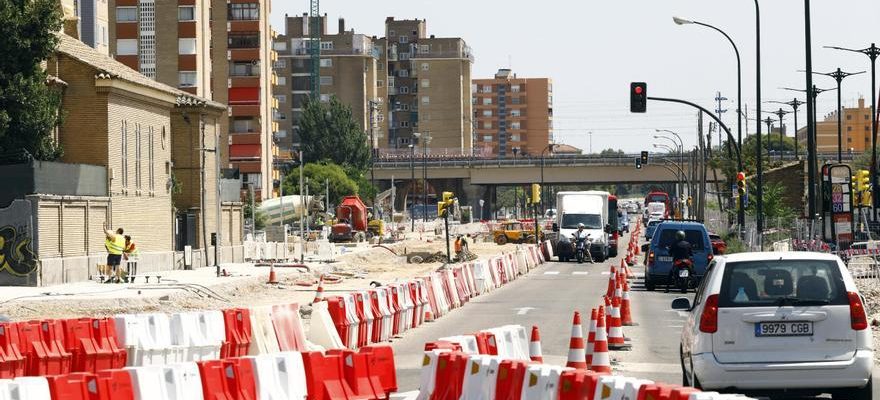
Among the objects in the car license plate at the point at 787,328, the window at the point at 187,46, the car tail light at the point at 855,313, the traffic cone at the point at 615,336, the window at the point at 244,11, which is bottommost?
the traffic cone at the point at 615,336

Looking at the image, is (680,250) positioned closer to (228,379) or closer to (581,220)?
(228,379)

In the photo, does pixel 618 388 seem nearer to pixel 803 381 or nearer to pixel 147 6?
pixel 803 381

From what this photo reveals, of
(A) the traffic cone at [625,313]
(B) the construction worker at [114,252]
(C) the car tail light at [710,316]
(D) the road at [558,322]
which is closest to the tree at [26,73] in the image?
(B) the construction worker at [114,252]

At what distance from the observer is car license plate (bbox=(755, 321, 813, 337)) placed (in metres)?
13.1

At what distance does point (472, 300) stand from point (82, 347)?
59.4 ft

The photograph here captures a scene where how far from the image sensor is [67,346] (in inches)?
699

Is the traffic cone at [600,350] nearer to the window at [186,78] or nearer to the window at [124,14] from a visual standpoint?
the window at [186,78]

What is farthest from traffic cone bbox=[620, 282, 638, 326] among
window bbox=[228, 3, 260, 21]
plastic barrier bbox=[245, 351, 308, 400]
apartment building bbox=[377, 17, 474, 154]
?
apartment building bbox=[377, 17, 474, 154]

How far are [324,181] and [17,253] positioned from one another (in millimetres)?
83420

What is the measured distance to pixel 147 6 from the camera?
309 ft

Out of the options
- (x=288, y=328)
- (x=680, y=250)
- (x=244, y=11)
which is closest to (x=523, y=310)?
(x=680, y=250)

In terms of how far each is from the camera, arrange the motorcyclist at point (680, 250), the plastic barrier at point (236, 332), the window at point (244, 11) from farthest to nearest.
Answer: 1. the window at point (244, 11)
2. the motorcyclist at point (680, 250)
3. the plastic barrier at point (236, 332)

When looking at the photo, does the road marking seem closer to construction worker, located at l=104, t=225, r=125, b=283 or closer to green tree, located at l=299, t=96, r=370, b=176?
construction worker, located at l=104, t=225, r=125, b=283

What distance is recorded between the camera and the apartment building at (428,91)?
7556 inches
